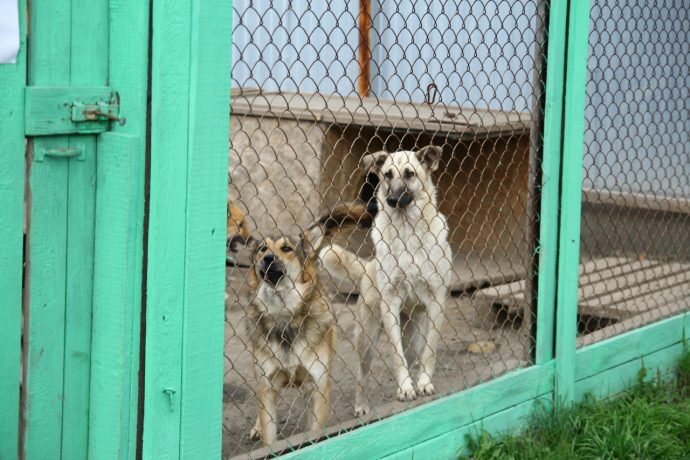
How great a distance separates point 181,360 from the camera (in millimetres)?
2746

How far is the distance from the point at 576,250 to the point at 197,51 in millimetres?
2053

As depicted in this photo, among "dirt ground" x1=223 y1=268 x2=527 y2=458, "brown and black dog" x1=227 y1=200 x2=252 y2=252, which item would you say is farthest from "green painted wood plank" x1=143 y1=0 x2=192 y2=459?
"brown and black dog" x1=227 y1=200 x2=252 y2=252

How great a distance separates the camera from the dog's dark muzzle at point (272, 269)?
4.52 m

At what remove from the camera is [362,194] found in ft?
23.5

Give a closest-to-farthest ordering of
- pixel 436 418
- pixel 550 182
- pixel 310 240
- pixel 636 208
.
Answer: pixel 436 418, pixel 550 182, pixel 310 240, pixel 636 208

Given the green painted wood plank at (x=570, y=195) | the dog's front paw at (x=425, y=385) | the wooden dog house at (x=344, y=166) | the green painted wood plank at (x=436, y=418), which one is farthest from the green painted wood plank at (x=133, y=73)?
the wooden dog house at (x=344, y=166)

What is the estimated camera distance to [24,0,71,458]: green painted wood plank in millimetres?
2518

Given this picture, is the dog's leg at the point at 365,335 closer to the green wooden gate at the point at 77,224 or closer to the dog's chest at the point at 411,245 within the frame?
the dog's chest at the point at 411,245

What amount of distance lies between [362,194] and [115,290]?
179 inches

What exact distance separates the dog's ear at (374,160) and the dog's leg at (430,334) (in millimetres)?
671

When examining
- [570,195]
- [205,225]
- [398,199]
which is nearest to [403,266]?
[398,199]

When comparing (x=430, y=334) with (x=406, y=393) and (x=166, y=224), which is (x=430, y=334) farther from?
(x=166, y=224)

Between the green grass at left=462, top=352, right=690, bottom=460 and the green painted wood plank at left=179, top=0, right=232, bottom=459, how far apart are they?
1312mm

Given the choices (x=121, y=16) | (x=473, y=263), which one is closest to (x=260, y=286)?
(x=121, y=16)
